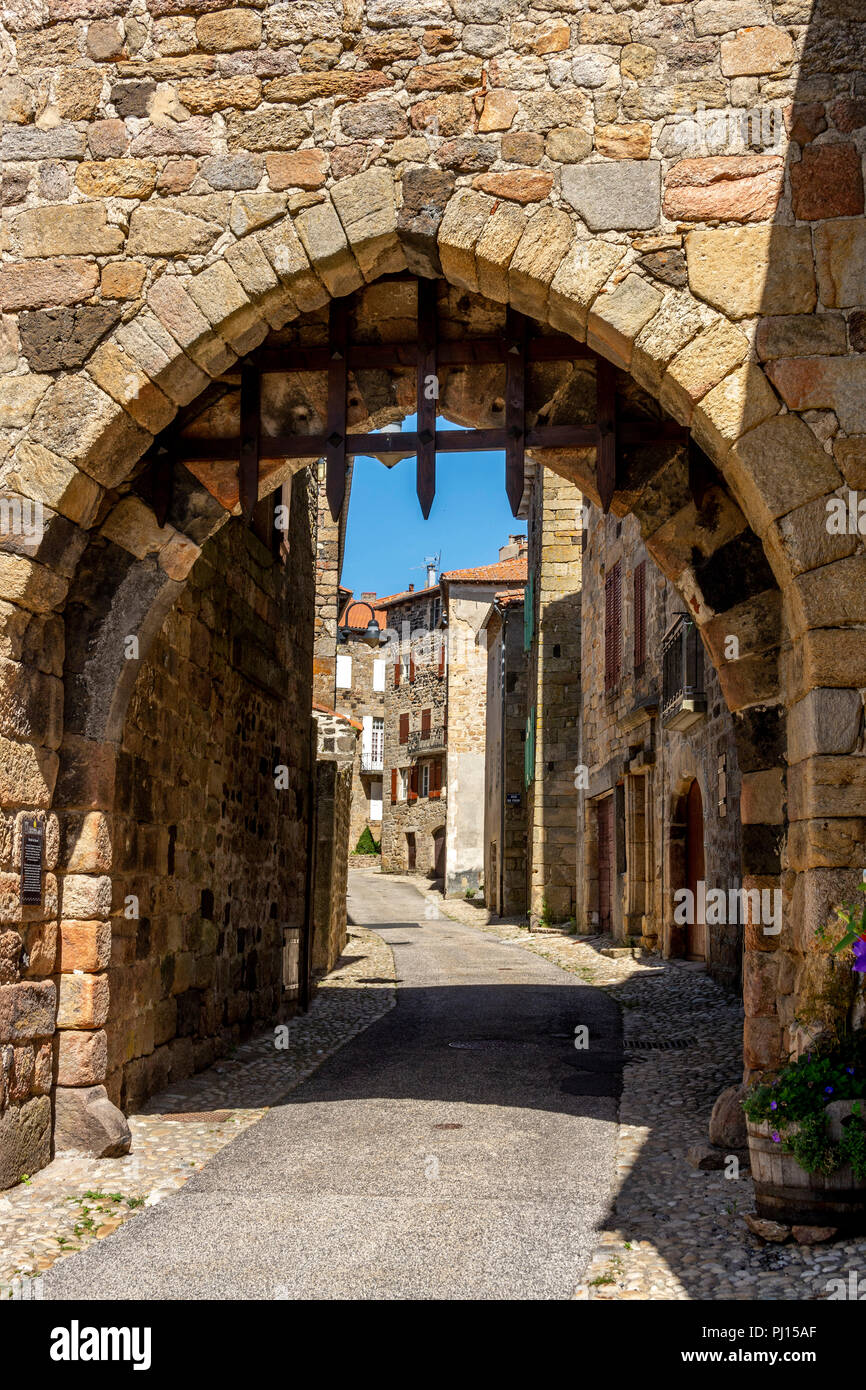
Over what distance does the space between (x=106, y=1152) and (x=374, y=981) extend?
6779 mm

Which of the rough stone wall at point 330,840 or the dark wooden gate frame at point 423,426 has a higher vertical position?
the dark wooden gate frame at point 423,426

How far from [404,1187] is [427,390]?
10.3 ft

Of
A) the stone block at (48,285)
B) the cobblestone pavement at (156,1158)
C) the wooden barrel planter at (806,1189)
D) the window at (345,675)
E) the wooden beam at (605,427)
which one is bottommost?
the cobblestone pavement at (156,1158)

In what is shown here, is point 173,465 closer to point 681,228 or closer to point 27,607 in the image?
point 27,607

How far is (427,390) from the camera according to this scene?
206 inches

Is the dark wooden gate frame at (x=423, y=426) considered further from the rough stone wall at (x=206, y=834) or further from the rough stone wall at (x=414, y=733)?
the rough stone wall at (x=414, y=733)

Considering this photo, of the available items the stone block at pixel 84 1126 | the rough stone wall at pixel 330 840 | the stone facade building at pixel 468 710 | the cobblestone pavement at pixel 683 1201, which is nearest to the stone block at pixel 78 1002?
the stone block at pixel 84 1126

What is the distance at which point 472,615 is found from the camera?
3100 cm

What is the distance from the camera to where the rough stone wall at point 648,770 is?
9820 millimetres

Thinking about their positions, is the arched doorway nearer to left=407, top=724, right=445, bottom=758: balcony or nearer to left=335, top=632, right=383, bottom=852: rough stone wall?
left=407, top=724, right=445, bottom=758: balcony

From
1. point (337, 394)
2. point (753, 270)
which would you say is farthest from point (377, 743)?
point (753, 270)

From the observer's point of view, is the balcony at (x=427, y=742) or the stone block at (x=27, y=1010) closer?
the stone block at (x=27, y=1010)

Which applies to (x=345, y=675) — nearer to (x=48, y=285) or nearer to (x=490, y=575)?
(x=490, y=575)

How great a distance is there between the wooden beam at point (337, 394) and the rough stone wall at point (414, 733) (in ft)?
89.3
